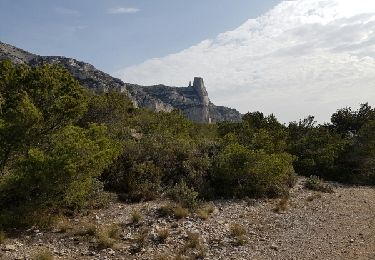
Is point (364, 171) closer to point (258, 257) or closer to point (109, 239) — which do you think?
point (258, 257)

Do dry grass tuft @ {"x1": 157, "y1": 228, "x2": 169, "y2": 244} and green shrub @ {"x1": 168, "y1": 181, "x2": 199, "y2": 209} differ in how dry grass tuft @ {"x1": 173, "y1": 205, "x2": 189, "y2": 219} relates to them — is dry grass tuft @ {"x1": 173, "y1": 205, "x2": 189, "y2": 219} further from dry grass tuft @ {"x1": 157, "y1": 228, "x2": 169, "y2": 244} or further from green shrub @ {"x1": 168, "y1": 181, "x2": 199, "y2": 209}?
dry grass tuft @ {"x1": 157, "y1": 228, "x2": 169, "y2": 244}

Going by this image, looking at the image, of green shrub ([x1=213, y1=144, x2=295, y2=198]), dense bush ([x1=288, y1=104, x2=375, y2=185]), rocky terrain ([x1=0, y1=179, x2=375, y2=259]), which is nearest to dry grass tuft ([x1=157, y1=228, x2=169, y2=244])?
rocky terrain ([x1=0, y1=179, x2=375, y2=259])

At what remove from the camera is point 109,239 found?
11.9m

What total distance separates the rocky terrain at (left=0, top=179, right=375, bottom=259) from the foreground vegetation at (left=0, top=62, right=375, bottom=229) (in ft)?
3.33

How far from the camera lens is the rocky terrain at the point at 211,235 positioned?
455 inches

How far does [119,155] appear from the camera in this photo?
1812 cm

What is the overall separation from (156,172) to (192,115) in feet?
319

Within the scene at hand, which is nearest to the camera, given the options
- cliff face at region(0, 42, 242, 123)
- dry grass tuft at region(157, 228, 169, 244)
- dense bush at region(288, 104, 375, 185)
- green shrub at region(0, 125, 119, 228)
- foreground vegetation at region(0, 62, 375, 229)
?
green shrub at region(0, 125, 119, 228)

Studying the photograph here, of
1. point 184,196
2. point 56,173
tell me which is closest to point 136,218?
point 184,196

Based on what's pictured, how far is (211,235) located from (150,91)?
109 metres

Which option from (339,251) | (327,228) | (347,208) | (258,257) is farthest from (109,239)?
(347,208)

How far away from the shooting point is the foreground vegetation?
12617mm

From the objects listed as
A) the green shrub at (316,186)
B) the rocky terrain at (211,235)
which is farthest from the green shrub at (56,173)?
the green shrub at (316,186)

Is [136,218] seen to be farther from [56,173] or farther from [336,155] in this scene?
[336,155]
